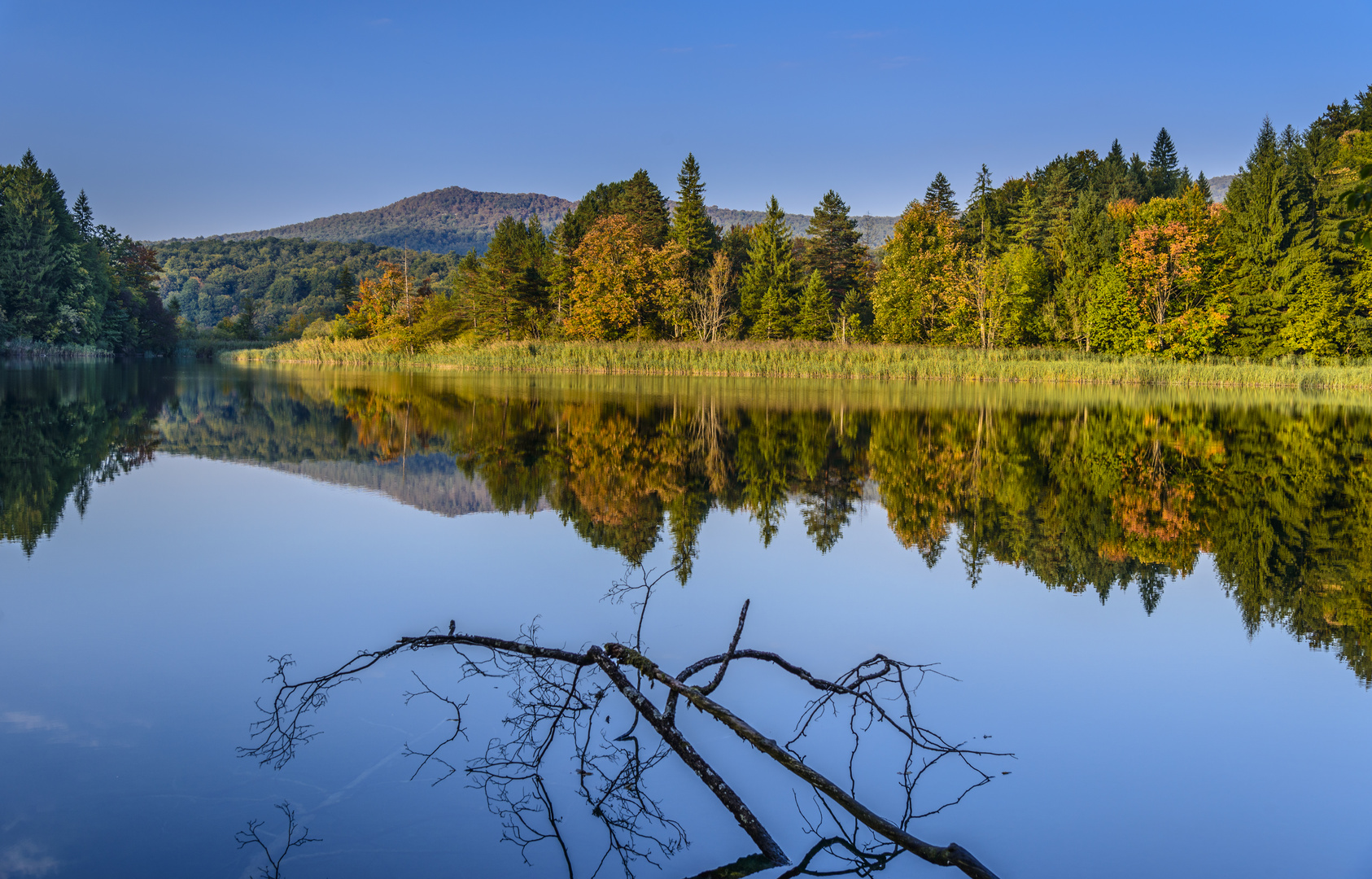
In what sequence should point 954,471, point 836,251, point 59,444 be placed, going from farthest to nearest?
point 836,251 < point 59,444 < point 954,471

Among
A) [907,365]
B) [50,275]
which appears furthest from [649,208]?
[50,275]

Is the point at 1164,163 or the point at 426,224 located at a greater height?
the point at 426,224

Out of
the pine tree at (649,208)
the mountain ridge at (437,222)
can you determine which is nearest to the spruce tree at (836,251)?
the pine tree at (649,208)

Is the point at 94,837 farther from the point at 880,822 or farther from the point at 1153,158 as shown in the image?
the point at 1153,158

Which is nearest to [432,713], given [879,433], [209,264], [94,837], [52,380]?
[94,837]

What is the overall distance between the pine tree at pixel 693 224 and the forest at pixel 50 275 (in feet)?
109

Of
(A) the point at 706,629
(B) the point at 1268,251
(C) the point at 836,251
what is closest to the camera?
(A) the point at 706,629

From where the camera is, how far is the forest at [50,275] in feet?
142

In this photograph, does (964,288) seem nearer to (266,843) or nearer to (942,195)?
(942,195)

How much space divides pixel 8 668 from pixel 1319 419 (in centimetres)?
2164

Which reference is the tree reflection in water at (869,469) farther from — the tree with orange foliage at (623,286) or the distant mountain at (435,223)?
the distant mountain at (435,223)

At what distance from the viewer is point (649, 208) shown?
56.5 meters

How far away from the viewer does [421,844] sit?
2654 millimetres

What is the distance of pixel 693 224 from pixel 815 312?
32.1 ft
